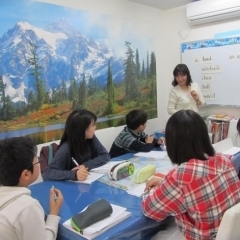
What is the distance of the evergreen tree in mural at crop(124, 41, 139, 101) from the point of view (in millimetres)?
3518

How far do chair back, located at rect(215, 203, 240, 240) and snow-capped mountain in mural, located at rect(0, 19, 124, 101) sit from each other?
204 centimetres

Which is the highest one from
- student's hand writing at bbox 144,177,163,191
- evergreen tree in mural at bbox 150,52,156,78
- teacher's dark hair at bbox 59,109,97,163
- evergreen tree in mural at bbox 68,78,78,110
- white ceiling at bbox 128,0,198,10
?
white ceiling at bbox 128,0,198,10

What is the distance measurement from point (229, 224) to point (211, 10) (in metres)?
2.96

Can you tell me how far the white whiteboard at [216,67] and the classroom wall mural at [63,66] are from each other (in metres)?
0.60

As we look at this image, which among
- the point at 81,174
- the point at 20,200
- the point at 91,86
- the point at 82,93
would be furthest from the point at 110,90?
the point at 20,200

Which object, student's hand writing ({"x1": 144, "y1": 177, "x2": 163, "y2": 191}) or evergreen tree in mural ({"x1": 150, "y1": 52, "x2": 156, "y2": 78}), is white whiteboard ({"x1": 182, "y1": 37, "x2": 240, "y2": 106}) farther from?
student's hand writing ({"x1": 144, "y1": 177, "x2": 163, "y2": 191})

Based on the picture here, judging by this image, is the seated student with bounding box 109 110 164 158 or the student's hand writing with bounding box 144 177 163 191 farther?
the seated student with bounding box 109 110 164 158

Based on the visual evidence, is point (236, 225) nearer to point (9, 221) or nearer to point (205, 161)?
point (205, 161)

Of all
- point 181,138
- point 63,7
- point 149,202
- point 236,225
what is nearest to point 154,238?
point 149,202

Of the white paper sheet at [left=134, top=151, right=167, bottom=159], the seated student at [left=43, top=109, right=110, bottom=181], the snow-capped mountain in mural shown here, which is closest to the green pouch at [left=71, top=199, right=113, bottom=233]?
the seated student at [left=43, top=109, right=110, bottom=181]

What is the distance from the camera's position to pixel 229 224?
43.0 inches

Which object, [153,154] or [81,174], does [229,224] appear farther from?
[153,154]

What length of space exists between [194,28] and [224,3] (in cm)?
55

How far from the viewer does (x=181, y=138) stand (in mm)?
1234
